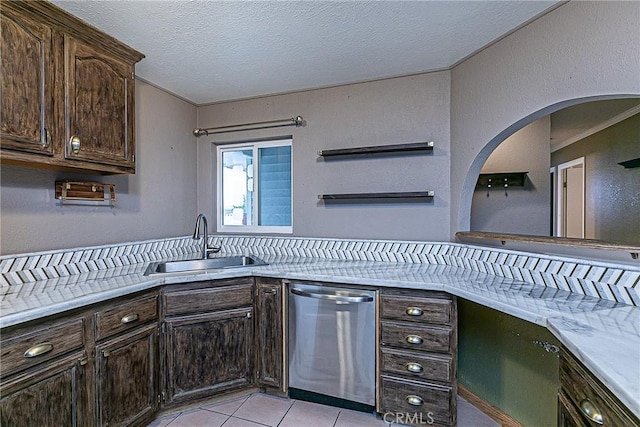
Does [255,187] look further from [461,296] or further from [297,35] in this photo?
[461,296]

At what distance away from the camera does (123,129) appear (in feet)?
6.43

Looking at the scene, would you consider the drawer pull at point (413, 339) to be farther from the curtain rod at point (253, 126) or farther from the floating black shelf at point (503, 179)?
the curtain rod at point (253, 126)

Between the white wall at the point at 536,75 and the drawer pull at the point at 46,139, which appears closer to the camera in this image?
the white wall at the point at 536,75

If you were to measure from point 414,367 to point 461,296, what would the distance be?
0.54m

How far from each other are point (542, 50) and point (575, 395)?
5.34 feet

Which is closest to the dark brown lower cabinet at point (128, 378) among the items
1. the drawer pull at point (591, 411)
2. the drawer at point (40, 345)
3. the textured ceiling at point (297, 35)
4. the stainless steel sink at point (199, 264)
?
the drawer at point (40, 345)

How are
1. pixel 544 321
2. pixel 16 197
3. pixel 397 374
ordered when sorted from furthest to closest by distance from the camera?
pixel 397 374, pixel 16 197, pixel 544 321

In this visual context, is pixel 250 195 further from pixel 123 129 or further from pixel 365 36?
pixel 365 36

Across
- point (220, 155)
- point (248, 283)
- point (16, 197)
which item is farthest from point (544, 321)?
point (220, 155)

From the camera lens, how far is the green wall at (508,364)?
162 centimetres

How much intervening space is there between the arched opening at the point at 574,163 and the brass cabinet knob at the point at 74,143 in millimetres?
2434

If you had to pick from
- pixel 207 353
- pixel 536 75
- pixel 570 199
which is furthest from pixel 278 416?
pixel 570 199

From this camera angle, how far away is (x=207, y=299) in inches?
77.7

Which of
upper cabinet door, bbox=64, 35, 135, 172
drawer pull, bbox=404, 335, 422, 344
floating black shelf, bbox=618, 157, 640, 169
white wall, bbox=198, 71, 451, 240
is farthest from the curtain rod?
floating black shelf, bbox=618, 157, 640, 169
